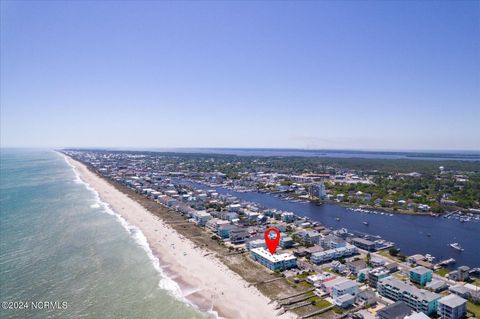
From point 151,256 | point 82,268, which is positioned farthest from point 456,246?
point 82,268

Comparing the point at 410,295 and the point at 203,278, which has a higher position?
the point at 410,295

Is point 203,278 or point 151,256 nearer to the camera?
point 203,278

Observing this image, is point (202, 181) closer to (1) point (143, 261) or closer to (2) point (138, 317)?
(1) point (143, 261)

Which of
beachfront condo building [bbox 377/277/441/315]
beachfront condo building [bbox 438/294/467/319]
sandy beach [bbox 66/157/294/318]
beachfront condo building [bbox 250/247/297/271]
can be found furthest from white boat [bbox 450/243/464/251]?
sandy beach [bbox 66/157/294/318]

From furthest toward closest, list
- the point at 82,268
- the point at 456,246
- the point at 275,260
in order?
the point at 456,246
the point at 82,268
the point at 275,260

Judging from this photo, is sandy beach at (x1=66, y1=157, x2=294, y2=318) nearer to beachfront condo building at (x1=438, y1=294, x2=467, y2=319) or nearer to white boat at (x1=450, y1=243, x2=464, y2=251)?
beachfront condo building at (x1=438, y1=294, x2=467, y2=319)

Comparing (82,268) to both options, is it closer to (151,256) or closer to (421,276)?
(151,256)
